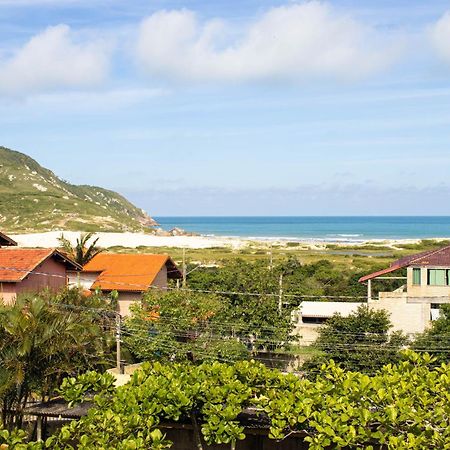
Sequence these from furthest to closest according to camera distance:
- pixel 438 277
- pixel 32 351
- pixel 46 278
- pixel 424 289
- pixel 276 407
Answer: pixel 424 289, pixel 438 277, pixel 46 278, pixel 32 351, pixel 276 407

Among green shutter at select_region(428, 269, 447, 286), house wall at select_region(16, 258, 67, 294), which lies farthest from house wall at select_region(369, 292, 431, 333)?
house wall at select_region(16, 258, 67, 294)

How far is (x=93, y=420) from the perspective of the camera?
1348cm

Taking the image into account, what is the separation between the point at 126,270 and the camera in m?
45.8

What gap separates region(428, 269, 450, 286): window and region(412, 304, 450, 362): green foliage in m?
7.13

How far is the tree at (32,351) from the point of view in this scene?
1894cm

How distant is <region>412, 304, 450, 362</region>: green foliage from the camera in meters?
33.6

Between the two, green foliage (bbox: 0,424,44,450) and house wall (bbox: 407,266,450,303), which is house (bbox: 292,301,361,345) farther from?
green foliage (bbox: 0,424,44,450)

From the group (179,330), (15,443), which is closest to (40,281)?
(179,330)

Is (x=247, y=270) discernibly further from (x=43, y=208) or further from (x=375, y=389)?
(x=43, y=208)

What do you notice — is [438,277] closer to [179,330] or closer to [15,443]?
[179,330]

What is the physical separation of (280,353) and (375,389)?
24056 mm

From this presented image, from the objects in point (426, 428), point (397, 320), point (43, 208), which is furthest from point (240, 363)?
point (43, 208)

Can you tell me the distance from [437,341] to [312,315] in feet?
41.1

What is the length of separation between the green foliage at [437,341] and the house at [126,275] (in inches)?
616
